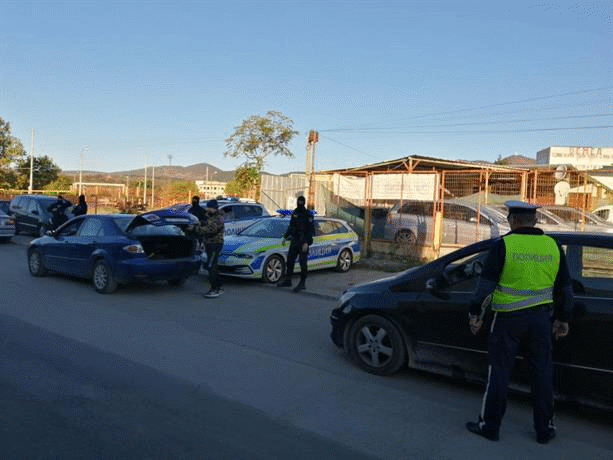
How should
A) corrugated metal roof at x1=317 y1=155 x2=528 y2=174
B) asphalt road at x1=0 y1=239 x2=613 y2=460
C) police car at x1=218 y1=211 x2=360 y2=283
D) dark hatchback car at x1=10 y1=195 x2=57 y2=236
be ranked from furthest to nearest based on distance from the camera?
dark hatchback car at x1=10 y1=195 x2=57 y2=236, corrugated metal roof at x1=317 y1=155 x2=528 y2=174, police car at x1=218 y1=211 x2=360 y2=283, asphalt road at x1=0 y1=239 x2=613 y2=460

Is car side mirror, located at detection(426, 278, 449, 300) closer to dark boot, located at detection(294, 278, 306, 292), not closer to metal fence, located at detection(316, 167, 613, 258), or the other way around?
dark boot, located at detection(294, 278, 306, 292)

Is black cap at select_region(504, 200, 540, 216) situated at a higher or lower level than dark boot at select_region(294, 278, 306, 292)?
higher

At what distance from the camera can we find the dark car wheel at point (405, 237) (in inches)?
586

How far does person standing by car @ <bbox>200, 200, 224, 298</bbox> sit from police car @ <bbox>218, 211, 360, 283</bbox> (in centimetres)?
99

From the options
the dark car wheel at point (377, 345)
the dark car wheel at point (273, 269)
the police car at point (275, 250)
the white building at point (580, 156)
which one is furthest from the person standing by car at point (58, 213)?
the white building at point (580, 156)

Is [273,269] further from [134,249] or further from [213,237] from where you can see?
[134,249]

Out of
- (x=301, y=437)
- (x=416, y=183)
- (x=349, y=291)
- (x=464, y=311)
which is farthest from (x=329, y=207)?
(x=301, y=437)

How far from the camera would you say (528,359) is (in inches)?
158

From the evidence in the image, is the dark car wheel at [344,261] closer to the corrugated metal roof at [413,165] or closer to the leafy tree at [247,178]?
the corrugated metal roof at [413,165]

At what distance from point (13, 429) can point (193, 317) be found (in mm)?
3972

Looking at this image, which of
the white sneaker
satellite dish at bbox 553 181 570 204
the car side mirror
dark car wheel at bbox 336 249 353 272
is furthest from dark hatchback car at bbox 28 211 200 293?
satellite dish at bbox 553 181 570 204

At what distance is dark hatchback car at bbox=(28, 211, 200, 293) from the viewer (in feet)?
30.0

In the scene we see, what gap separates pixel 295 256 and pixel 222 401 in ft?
20.6

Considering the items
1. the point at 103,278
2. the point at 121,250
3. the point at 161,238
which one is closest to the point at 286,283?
the point at 161,238
